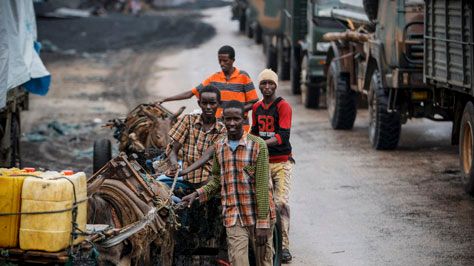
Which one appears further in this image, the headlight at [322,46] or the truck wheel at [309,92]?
the truck wheel at [309,92]

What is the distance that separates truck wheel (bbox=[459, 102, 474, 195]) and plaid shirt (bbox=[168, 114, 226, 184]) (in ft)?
16.2

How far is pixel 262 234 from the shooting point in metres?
8.30

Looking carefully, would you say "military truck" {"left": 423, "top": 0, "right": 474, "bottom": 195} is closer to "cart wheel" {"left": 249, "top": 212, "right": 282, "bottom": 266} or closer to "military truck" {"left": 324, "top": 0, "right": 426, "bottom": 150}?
"military truck" {"left": 324, "top": 0, "right": 426, "bottom": 150}

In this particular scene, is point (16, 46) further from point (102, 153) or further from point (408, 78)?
point (408, 78)

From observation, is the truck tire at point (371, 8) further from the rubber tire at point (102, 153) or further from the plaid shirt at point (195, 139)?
the plaid shirt at point (195, 139)

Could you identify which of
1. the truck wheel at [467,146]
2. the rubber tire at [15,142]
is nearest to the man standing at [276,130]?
the truck wheel at [467,146]

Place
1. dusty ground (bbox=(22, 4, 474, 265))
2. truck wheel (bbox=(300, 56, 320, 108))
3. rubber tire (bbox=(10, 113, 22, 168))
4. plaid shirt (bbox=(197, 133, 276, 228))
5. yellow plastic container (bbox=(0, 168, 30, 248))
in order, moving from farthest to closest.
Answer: truck wheel (bbox=(300, 56, 320, 108)), rubber tire (bbox=(10, 113, 22, 168)), dusty ground (bbox=(22, 4, 474, 265)), plaid shirt (bbox=(197, 133, 276, 228)), yellow plastic container (bbox=(0, 168, 30, 248))

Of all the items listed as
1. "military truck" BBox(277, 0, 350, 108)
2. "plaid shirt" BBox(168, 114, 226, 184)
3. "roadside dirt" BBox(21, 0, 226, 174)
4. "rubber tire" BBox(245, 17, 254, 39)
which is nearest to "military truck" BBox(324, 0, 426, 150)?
"military truck" BBox(277, 0, 350, 108)

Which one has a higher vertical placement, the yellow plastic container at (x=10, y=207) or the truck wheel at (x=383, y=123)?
the yellow plastic container at (x=10, y=207)

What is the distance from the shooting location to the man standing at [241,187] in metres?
8.27

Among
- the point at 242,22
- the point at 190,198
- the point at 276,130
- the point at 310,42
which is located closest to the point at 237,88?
the point at 276,130

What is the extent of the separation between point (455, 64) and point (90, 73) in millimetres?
18612

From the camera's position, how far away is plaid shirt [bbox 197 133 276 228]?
827 centimetres

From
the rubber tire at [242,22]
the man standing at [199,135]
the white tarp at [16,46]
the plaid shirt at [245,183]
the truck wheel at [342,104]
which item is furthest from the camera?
the rubber tire at [242,22]
